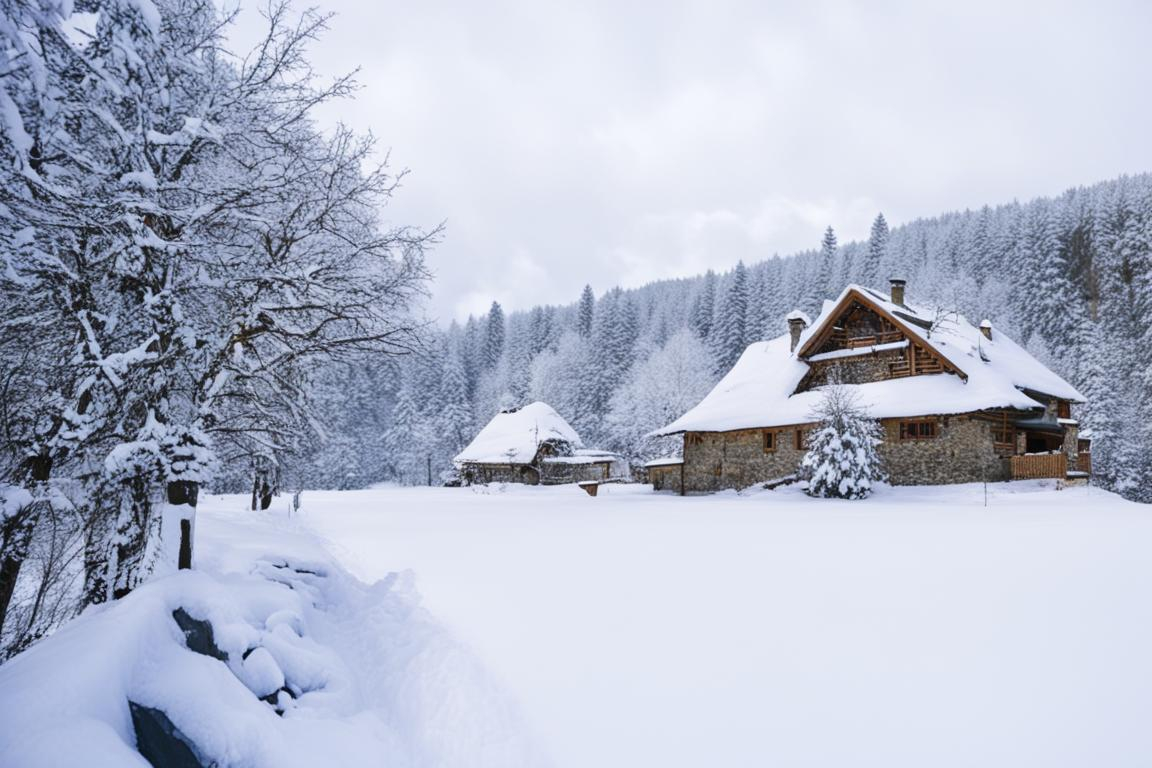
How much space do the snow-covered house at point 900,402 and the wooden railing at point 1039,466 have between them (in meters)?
0.04

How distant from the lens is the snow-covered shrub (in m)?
23.0

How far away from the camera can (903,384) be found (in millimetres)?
26516

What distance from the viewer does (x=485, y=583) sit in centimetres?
938

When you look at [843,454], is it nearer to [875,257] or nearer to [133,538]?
[133,538]

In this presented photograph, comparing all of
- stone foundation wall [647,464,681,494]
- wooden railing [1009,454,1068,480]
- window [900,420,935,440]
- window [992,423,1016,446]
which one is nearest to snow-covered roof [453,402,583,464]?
stone foundation wall [647,464,681,494]

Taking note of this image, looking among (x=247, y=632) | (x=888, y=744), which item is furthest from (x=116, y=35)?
(x=888, y=744)

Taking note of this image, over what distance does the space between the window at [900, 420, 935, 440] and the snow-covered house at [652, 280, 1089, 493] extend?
0.13 ft

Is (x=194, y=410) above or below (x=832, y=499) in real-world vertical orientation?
above

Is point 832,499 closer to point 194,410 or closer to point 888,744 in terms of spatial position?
point 888,744

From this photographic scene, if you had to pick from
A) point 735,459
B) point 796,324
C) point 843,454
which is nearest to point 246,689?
point 843,454

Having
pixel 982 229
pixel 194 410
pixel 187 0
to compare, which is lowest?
pixel 194 410

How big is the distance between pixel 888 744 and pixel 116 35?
7.36 m

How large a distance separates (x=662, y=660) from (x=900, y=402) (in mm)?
23152

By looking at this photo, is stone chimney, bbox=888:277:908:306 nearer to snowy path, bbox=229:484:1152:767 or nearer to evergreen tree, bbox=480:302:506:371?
snowy path, bbox=229:484:1152:767
